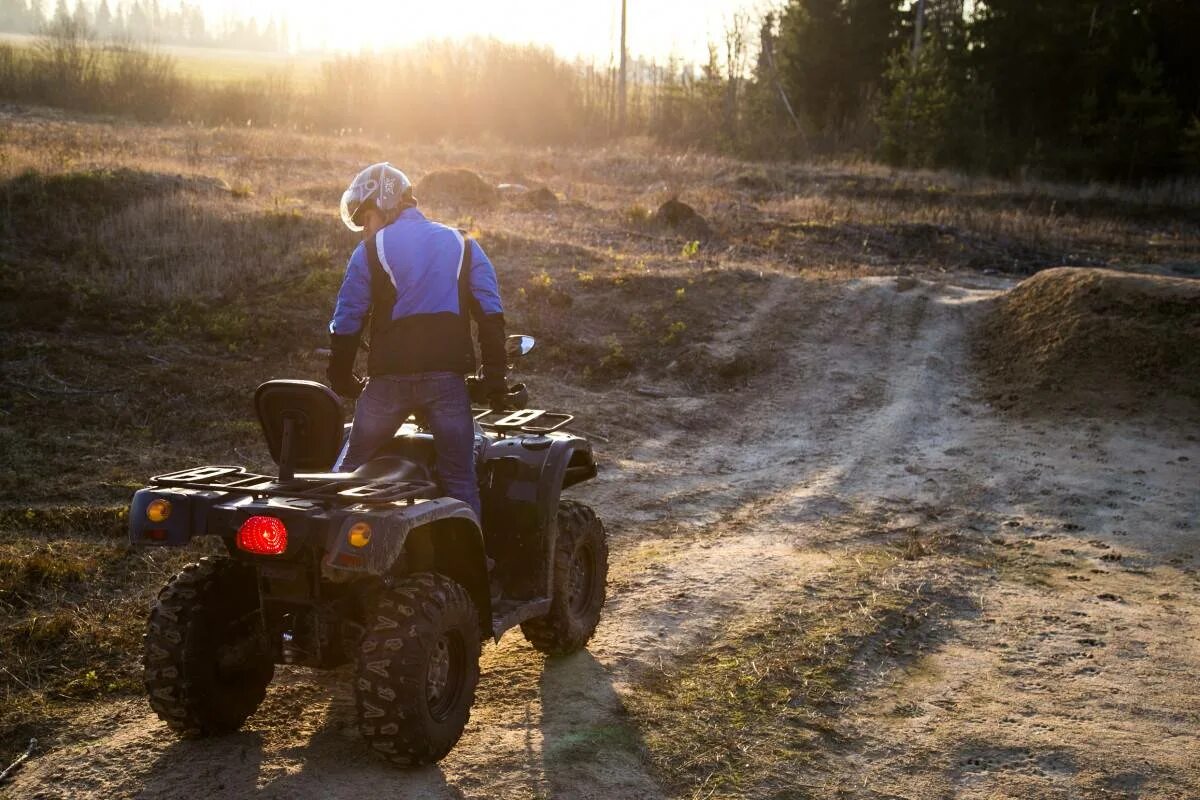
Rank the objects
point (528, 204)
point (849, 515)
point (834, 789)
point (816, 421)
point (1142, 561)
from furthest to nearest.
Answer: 1. point (528, 204)
2. point (816, 421)
3. point (849, 515)
4. point (1142, 561)
5. point (834, 789)

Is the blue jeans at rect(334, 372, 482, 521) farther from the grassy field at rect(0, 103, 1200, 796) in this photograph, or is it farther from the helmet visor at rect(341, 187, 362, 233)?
the grassy field at rect(0, 103, 1200, 796)

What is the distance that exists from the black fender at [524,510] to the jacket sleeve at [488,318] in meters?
0.48

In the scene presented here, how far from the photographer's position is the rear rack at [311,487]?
4.38 metres

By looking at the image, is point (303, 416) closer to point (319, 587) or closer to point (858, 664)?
point (319, 587)

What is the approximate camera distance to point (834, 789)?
484cm

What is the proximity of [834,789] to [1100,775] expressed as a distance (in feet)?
3.97

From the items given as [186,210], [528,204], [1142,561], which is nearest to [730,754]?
[1142,561]

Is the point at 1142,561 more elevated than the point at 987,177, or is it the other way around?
the point at 987,177

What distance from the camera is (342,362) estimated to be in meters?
5.13

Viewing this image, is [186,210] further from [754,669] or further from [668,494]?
[754,669]

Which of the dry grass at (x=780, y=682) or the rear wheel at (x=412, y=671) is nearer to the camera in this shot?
the rear wheel at (x=412, y=671)

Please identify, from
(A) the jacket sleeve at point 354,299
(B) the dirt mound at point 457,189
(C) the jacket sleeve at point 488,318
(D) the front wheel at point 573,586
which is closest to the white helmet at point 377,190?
(A) the jacket sleeve at point 354,299

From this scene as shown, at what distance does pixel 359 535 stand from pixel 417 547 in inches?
30.1

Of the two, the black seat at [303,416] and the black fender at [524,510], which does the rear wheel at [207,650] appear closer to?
the black seat at [303,416]
